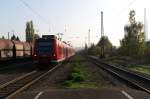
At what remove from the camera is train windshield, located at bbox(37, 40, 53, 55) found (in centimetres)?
3816

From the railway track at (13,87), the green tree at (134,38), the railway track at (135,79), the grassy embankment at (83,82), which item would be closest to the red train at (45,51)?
the railway track at (135,79)

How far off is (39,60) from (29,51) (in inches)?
1275

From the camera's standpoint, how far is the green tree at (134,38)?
7312 centimetres

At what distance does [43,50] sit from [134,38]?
41.7 m

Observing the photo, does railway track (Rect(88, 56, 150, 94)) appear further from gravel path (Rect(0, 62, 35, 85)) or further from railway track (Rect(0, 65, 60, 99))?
gravel path (Rect(0, 62, 35, 85))

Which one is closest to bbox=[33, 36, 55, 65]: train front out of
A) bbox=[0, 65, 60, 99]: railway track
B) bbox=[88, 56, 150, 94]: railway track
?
bbox=[88, 56, 150, 94]: railway track

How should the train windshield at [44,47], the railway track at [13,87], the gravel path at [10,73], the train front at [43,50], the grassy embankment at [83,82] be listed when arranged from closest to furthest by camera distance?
1. the railway track at [13,87]
2. the grassy embankment at [83,82]
3. the gravel path at [10,73]
4. the train front at [43,50]
5. the train windshield at [44,47]

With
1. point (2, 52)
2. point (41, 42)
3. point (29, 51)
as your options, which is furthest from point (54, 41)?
point (29, 51)

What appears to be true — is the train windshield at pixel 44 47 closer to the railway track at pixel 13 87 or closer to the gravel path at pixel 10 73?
the gravel path at pixel 10 73

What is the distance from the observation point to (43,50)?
38.2 m

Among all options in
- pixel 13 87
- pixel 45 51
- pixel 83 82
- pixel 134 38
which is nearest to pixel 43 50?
pixel 45 51

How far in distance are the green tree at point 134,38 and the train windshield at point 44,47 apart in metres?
36.0

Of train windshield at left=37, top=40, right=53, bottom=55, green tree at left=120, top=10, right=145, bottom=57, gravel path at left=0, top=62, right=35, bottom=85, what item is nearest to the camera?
gravel path at left=0, top=62, right=35, bottom=85

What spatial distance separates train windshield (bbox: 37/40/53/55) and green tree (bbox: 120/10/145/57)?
3601 centimetres
